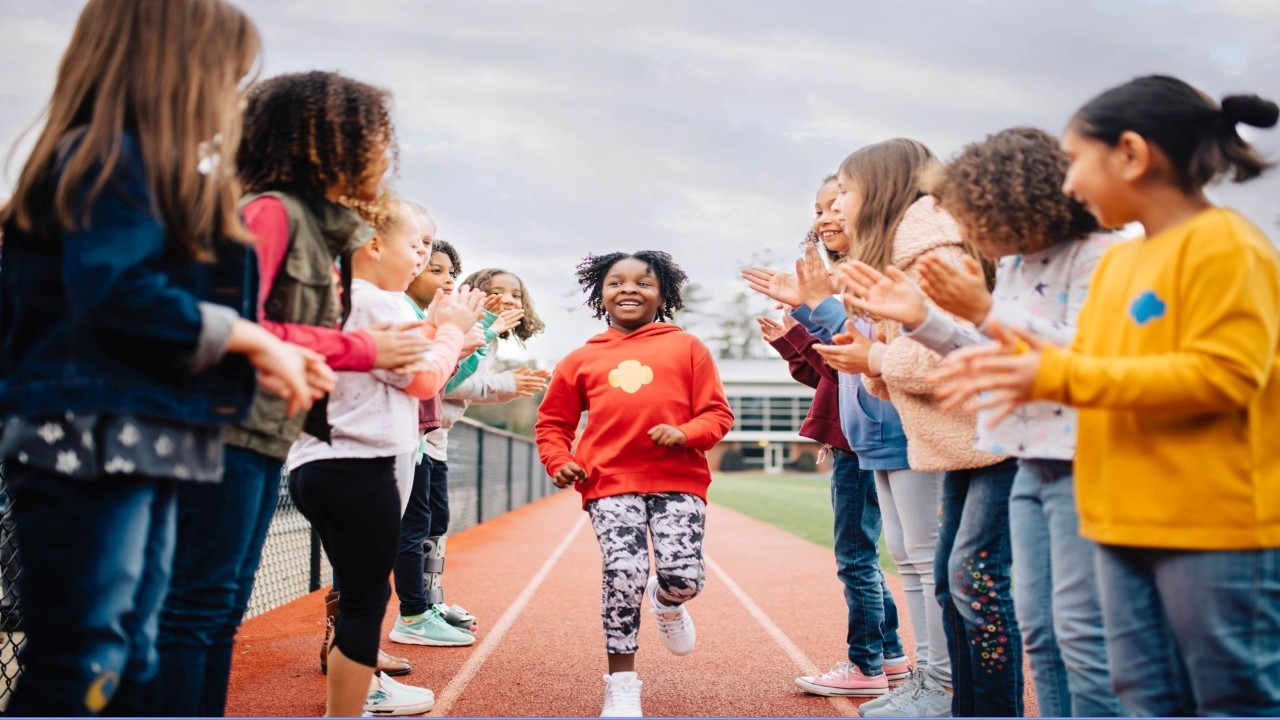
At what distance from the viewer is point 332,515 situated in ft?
9.95

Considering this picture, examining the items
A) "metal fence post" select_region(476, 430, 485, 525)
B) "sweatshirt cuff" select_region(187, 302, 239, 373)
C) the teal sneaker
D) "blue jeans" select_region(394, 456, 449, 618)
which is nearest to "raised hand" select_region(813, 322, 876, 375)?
"sweatshirt cuff" select_region(187, 302, 239, 373)

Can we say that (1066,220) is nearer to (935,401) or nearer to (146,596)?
(935,401)

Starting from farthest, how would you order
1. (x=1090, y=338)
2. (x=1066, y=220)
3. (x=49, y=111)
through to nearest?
(x=1066, y=220) → (x=1090, y=338) → (x=49, y=111)

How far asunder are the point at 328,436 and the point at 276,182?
740 mm

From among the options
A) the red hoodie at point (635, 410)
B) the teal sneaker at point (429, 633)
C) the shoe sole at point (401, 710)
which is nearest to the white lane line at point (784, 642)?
the red hoodie at point (635, 410)

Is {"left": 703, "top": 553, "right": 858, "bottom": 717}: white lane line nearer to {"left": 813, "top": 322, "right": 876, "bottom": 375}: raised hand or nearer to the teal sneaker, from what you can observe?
{"left": 813, "top": 322, "right": 876, "bottom": 375}: raised hand

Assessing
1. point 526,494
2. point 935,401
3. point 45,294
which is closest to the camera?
point 45,294

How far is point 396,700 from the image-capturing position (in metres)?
4.09

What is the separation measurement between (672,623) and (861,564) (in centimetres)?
92

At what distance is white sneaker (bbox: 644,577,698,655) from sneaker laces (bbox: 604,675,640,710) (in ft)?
1.66

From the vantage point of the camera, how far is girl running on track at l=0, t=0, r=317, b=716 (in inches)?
75.7

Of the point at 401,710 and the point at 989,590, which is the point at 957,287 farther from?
the point at 401,710

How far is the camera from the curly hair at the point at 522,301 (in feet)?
20.3

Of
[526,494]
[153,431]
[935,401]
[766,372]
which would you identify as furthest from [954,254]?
[766,372]
